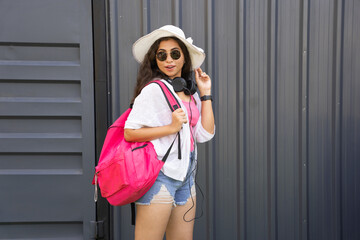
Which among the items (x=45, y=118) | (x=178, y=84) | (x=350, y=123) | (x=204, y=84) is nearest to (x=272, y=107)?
(x=350, y=123)

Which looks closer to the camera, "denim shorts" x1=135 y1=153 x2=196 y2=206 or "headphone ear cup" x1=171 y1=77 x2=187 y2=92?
"denim shorts" x1=135 y1=153 x2=196 y2=206

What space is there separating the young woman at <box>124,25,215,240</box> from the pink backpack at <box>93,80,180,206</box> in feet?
0.14

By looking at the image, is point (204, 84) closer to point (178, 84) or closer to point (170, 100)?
point (178, 84)

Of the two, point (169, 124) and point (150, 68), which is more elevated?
point (150, 68)

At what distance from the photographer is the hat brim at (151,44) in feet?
6.24

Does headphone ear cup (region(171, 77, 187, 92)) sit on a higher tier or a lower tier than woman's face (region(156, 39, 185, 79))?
lower

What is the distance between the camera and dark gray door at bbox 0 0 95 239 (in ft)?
9.34

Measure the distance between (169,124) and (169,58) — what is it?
1.36ft

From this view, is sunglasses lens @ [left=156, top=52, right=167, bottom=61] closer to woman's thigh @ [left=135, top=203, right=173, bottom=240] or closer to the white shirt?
the white shirt

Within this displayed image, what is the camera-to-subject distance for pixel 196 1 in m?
2.96

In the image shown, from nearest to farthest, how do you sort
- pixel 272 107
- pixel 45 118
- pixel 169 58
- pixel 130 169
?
pixel 130 169 < pixel 169 58 < pixel 45 118 < pixel 272 107

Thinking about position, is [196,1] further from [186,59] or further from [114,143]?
[114,143]

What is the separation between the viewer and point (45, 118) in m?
2.91

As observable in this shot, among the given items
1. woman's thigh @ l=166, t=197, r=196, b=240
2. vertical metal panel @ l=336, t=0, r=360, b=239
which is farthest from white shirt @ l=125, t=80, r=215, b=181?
vertical metal panel @ l=336, t=0, r=360, b=239
